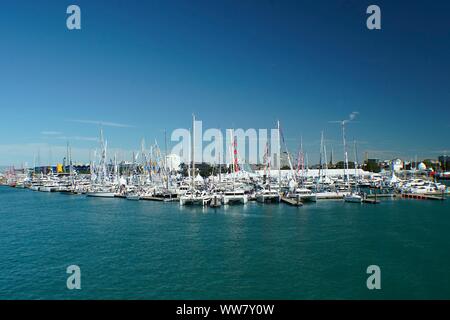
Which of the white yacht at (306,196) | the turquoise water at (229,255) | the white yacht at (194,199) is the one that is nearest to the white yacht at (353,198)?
the white yacht at (306,196)

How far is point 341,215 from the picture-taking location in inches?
1492

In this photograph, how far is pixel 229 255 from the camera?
71.8 ft

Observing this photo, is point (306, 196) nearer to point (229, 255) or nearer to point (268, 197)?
point (268, 197)

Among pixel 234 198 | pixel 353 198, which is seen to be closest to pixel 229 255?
pixel 234 198

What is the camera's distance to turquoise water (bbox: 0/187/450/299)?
16.4m

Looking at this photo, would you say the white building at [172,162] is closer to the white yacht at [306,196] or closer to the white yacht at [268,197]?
the white yacht at [268,197]

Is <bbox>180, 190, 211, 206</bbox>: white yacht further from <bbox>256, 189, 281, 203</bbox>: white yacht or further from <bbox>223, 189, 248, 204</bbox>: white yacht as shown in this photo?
<bbox>256, 189, 281, 203</bbox>: white yacht

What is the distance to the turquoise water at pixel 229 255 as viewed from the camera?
16.4 metres

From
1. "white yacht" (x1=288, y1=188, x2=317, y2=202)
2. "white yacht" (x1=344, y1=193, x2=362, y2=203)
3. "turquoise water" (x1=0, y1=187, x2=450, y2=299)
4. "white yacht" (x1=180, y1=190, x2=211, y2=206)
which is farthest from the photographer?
"white yacht" (x1=288, y1=188, x2=317, y2=202)

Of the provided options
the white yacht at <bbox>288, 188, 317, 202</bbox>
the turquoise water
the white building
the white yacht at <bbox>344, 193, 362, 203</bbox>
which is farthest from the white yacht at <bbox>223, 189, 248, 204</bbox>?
the white building

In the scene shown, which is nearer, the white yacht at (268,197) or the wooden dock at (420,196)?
the white yacht at (268,197)

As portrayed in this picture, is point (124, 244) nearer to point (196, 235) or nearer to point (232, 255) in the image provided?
point (196, 235)
